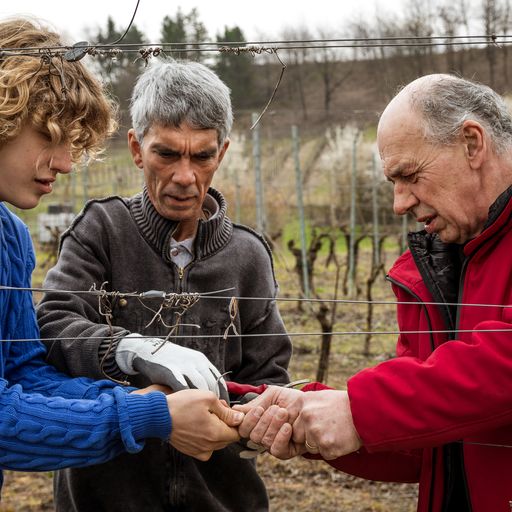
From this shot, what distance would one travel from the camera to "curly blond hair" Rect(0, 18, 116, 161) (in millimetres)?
1913

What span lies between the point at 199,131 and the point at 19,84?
644mm

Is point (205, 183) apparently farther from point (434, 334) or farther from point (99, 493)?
point (99, 493)

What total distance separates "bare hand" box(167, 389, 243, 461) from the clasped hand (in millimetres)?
117

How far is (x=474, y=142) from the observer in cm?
202

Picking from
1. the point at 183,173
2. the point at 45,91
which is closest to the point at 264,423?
the point at 183,173

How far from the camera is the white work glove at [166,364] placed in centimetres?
214

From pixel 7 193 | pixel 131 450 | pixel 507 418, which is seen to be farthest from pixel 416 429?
pixel 7 193

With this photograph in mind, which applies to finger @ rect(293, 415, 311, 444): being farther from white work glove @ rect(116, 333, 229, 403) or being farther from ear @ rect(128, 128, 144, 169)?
ear @ rect(128, 128, 144, 169)

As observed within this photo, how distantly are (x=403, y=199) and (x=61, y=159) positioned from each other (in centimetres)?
94

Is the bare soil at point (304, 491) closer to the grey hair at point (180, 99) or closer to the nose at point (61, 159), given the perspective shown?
the grey hair at point (180, 99)

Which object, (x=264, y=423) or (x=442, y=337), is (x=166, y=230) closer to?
(x=264, y=423)

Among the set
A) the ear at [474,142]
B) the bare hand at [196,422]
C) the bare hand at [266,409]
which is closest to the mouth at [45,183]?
the bare hand at [196,422]

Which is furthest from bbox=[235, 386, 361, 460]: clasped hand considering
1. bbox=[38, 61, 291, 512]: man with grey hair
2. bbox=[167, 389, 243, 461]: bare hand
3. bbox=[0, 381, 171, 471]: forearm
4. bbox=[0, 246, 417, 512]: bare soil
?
bbox=[0, 246, 417, 512]: bare soil

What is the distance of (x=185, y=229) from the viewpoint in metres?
2.53
